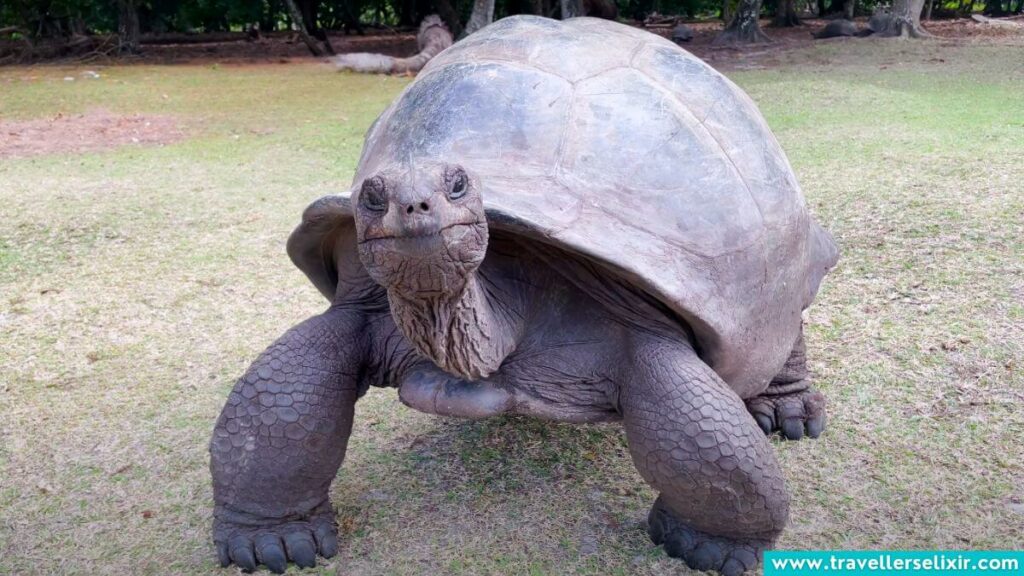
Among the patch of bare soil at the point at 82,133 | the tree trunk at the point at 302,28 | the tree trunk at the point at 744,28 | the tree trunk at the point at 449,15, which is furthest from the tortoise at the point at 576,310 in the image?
the tree trunk at the point at 449,15

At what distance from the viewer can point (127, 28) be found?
15180mm

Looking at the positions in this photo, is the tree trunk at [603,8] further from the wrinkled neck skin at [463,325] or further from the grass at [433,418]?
the wrinkled neck skin at [463,325]

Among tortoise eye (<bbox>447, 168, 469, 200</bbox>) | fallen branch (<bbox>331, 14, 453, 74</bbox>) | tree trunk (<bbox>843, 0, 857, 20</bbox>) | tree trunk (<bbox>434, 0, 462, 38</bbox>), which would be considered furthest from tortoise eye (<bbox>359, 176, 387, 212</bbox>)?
tree trunk (<bbox>843, 0, 857, 20</bbox>)

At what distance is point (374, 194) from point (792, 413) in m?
1.68

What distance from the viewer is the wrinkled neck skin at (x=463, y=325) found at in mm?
1723

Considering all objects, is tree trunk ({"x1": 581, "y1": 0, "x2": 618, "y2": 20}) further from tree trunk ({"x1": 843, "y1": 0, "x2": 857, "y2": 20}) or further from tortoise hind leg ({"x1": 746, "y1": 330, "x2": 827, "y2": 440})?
tortoise hind leg ({"x1": 746, "y1": 330, "x2": 827, "y2": 440})

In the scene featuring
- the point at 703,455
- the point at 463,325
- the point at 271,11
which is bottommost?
the point at 271,11

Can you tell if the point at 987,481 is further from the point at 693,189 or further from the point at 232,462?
the point at 232,462

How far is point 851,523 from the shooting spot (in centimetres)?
227

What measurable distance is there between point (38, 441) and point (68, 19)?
15405 mm

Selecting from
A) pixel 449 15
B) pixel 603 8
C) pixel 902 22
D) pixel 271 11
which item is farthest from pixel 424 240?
pixel 271 11

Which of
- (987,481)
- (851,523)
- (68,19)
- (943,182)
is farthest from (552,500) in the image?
(68,19)

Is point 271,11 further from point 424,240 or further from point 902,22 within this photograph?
point 424,240
